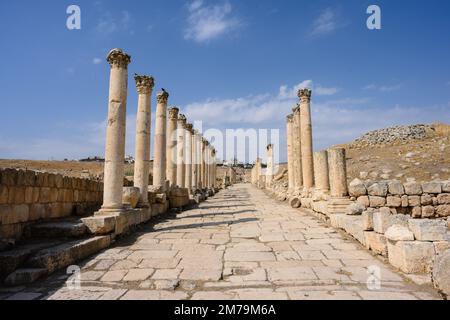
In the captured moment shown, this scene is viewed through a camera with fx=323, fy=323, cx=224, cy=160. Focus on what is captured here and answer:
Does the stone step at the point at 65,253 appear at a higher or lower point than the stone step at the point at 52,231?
lower

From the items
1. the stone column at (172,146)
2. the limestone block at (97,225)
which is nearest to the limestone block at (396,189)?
the limestone block at (97,225)

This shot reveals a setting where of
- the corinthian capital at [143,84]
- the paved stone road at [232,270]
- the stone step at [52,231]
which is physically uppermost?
the corinthian capital at [143,84]

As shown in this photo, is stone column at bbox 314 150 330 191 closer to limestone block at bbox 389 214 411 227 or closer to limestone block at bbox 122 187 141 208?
limestone block at bbox 389 214 411 227

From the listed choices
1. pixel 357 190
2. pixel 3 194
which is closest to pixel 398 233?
pixel 357 190

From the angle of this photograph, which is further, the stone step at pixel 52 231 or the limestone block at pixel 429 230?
the stone step at pixel 52 231

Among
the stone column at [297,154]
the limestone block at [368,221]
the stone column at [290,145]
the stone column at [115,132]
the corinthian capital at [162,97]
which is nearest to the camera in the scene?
the limestone block at [368,221]

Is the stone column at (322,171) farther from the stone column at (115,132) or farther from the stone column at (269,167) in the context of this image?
the stone column at (269,167)

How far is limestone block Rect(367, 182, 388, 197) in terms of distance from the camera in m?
10.0

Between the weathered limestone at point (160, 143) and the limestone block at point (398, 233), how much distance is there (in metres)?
9.85

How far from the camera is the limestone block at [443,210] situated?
1000cm

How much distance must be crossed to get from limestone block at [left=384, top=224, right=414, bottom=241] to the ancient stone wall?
668cm
